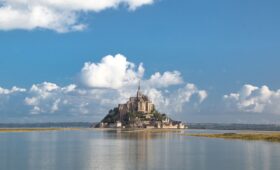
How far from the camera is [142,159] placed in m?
72.1

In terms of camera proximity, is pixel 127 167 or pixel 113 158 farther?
pixel 113 158

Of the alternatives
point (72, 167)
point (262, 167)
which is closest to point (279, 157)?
point (262, 167)

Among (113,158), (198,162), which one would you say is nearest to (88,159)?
(113,158)

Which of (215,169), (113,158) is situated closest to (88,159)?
(113,158)

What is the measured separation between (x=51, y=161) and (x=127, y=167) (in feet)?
42.3

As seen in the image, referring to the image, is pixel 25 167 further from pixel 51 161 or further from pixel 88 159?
pixel 88 159

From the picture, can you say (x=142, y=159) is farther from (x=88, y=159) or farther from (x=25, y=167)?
(x=25, y=167)

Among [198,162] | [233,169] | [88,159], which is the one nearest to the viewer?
[233,169]

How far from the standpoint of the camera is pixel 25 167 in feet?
199

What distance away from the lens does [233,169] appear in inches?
2311

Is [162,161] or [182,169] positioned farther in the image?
[162,161]

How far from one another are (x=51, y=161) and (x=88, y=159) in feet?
19.9

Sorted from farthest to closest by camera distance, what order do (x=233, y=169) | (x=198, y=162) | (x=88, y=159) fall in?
(x=88, y=159) < (x=198, y=162) < (x=233, y=169)

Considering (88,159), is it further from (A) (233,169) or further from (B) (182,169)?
(A) (233,169)
